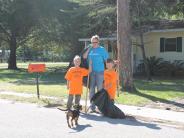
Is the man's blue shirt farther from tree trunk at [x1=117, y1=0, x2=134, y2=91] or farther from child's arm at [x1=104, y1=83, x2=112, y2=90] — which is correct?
tree trunk at [x1=117, y1=0, x2=134, y2=91]

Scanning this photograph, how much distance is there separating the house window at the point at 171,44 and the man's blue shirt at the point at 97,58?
17858mm

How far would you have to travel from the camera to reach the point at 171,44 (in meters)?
30.2

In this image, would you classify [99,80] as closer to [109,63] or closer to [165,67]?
[109,63]

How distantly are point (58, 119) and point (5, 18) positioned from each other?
27413 millimetres

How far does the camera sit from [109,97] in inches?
471

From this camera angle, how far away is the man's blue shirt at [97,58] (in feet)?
41.2

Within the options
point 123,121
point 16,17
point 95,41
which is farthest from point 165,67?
point 123,121

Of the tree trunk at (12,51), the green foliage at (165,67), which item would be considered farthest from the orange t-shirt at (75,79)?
the tree trunk at (12,51)

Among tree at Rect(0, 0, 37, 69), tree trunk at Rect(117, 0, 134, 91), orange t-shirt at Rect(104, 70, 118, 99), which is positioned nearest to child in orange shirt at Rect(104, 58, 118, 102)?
orange t-shirt at Rect(104, 70, 118, 99)

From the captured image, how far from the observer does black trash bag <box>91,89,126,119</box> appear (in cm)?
1177

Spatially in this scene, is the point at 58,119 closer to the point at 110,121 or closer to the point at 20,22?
the point at 110,121

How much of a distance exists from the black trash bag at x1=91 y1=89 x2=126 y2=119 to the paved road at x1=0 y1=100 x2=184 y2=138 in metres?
0.21

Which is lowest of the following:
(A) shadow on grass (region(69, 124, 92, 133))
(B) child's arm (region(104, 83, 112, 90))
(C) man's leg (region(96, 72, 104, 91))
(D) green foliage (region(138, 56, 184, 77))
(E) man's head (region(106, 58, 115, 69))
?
(A) shadow on grass (region(69, 124, 92, 133))

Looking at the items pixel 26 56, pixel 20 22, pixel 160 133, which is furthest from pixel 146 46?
pixel 26 56
